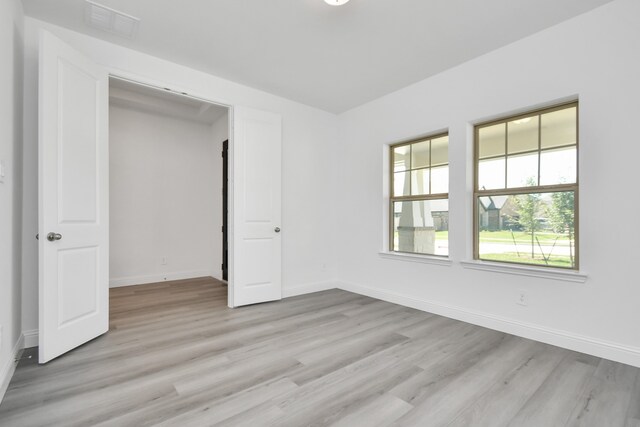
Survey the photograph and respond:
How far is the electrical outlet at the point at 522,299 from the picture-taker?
281cm

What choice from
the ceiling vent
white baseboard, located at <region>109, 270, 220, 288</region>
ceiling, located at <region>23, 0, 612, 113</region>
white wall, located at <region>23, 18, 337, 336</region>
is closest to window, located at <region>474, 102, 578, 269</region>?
ceiling, located at <region>23, 0, 612, 113</region>

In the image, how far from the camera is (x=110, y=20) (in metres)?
2.66

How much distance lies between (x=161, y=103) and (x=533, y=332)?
18.2 feet

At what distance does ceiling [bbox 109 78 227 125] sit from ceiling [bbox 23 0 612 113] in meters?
1.13

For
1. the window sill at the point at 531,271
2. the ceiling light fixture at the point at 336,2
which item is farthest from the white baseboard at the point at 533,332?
the ceiling light fixture at the point at 336,2

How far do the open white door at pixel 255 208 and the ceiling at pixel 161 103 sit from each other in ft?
2.67

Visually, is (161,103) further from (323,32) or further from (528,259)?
(528,259)

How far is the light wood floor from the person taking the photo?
168 cm

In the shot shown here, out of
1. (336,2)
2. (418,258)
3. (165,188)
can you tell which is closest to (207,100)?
(336,2)

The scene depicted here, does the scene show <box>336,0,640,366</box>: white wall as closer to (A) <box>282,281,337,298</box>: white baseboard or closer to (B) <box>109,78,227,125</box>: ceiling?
(A) <box>282,281,337,298</box>: white baseboard

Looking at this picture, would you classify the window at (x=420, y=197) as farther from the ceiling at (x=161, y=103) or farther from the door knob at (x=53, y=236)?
the door knob at (x=53, y=236)

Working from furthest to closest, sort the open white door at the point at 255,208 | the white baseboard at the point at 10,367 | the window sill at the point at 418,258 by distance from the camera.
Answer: the open white door at the point at 255,208 < the window sill at the point at 418,258 < the white baseboard at the point at 10,367

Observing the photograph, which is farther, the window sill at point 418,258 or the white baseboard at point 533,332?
the window sill at point 418,258

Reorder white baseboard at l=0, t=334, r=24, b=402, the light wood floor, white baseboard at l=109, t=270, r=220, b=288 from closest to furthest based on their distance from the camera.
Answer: the light wood floor, white baseboard at l=0, t=334, r=24, b=402, white baseboard at l=109, t=270, r=220, b=288
